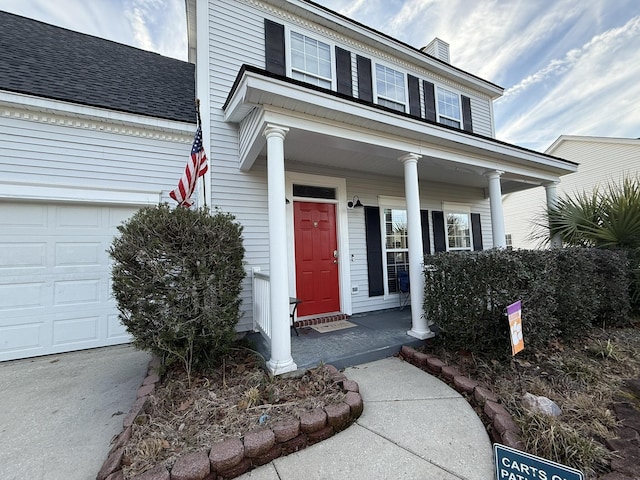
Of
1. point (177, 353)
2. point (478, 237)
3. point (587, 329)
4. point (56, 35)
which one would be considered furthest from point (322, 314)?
point (56, 35)

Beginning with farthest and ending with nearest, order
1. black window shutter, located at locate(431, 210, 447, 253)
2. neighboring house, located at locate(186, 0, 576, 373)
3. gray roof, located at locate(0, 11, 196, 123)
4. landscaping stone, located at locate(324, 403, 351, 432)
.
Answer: black window shutter, located at locate(431, 210, 447, 253) < gray roof, located at locate(0, 11, 196, 123) < neighboring house, located at locate(186, 0, 576, 373) < landscaping stone, located at locate(324, 403, 351, 432)

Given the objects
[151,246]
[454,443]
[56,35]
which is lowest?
[454,443]

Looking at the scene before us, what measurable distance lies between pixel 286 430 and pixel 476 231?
6.52 metres

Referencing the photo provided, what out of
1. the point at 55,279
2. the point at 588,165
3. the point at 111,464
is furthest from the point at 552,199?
the point at 588,165

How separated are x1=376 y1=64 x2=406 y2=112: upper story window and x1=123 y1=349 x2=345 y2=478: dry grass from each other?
5.30 metres

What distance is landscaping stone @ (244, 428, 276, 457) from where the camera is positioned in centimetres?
169

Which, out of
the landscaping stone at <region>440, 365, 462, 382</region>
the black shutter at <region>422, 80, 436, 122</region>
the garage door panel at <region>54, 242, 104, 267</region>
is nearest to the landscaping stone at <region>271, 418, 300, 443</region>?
the landscaping stone at <region>440, 365, 462, 382</region>

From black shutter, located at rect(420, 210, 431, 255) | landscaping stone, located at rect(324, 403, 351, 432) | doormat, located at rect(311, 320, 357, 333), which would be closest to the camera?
landscaping stone, located at rect(324, 403, 351, 432)

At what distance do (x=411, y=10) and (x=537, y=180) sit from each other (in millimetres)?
4741

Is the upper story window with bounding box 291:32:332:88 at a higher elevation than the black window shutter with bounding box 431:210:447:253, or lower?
higher

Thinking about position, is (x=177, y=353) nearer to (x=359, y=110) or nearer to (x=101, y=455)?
(x=101, y=455)

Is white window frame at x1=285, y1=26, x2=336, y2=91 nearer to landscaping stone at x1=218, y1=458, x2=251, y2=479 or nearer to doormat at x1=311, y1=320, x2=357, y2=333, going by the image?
doormat at x1=311, y1=320, x2=357, y2=333

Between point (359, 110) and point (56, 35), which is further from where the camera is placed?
point (56, 35)

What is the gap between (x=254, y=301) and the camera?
3924 millimetres
